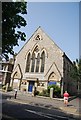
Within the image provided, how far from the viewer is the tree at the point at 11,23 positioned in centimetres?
1079

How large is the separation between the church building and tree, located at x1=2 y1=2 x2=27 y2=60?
22772 millimetres

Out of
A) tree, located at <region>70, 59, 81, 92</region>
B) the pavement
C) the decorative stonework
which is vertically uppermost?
the decorative stonework

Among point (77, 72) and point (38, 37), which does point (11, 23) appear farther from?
point (38, 37)

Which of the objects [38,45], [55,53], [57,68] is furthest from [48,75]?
[38,45]

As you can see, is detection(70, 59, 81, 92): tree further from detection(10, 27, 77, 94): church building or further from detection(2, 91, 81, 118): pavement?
detection(2, 91, 81, 118): pavement

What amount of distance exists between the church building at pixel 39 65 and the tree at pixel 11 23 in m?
22.8

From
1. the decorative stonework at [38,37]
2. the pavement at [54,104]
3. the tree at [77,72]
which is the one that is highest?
the decorative stonework at [38,37]

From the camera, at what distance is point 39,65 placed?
37.5m

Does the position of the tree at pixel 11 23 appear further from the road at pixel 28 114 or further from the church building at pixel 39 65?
the church building at pixel 39 65

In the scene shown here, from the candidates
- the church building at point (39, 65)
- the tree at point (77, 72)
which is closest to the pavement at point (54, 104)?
the tree at point (77, 72)

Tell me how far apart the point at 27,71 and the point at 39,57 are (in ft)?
12.8

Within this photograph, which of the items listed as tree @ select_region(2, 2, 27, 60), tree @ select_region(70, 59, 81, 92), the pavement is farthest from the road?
tree @ select_region(70, 59, 81, 92)

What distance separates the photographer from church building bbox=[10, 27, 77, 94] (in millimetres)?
35312

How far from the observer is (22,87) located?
37.5m
